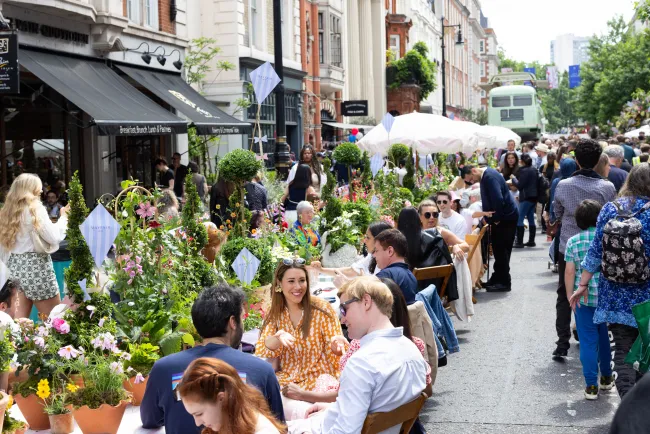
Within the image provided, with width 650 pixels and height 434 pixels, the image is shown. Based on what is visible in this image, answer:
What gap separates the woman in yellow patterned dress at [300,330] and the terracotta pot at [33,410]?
1.29 metres

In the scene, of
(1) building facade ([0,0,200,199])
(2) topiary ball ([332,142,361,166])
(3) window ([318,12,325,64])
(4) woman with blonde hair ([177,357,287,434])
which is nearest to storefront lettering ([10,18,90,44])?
(1) building facade ([0,0,200,199])

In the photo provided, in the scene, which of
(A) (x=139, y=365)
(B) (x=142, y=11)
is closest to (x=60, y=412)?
(A) (x=139, y=365)

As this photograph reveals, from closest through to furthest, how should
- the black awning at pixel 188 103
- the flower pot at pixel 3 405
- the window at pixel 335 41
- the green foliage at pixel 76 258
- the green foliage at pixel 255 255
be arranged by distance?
the flower pot at pixel 3 405, the green foliage at pixel 76 258, the green foliage at pixel 255 255, the black awning at pixel 188 103, the window at pixel 335 41

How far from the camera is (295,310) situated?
5.77 metres

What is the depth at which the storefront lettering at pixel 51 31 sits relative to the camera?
1512cm

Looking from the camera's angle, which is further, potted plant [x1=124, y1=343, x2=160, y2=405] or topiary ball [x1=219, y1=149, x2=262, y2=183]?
topiary ball [x1=219, y1=149, x2=262, y2=183]

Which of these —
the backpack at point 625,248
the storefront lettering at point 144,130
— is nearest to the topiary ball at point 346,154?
the storefront lettering at point 144,130

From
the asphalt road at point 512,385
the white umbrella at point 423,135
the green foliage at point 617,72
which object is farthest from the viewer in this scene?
the green foliage at point 617,72

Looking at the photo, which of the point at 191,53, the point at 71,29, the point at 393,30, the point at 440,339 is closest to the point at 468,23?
the point at 393,30

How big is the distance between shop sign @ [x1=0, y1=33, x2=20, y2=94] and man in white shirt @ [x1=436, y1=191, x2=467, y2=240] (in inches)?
241

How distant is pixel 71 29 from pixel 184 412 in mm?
13831

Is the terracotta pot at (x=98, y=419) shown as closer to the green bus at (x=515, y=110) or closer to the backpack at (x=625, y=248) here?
the backpack at (x=625, y=248)

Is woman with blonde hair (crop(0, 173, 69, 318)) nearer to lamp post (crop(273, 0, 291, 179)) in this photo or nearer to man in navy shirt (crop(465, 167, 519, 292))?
man in navy shirt (crop(465, 167, 519, 292))

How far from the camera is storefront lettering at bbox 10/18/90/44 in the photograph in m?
15.1
